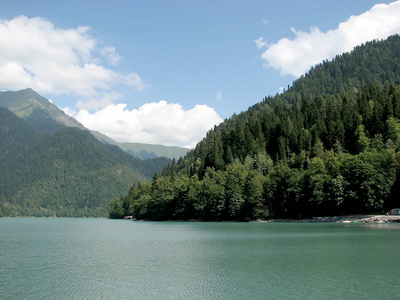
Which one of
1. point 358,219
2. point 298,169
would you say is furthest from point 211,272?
point 298,169

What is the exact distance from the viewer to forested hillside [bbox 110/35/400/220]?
3976 inches

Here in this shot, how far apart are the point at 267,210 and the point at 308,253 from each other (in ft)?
Result: 256

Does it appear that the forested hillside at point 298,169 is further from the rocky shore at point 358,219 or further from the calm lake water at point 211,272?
the calm lake water at point 211,272

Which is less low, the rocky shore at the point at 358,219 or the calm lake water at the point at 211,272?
the rocky shore at the point at 358,219

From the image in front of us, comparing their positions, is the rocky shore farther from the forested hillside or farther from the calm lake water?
the calm lake water

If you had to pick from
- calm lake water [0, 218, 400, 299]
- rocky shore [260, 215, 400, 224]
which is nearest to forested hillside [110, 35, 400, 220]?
rocky shore [260, 215, 400, 224]

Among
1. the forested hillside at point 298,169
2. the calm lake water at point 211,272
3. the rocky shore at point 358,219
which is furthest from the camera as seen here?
the forested hillside at point 298,169

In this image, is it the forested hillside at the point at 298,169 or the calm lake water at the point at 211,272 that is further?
the forested hillside at the point at 298,169

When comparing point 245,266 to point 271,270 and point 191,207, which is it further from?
point 191,207

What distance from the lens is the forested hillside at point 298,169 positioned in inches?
3976

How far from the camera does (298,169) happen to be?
12975 cm

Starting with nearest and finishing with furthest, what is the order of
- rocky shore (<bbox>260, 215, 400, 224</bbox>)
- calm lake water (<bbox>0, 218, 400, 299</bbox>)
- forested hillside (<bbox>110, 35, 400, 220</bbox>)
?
calm lake water (<bbox>0, 218, 400, 299</bbox>) < rocky shore (<bbox>260, 215, 400, 224</bbox>) < forested hillside (<bbox>110, 35, 400, 220</bbox>)

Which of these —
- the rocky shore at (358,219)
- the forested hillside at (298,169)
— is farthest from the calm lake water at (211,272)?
the forested hillside at (298,169)

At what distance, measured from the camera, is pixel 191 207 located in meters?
146
